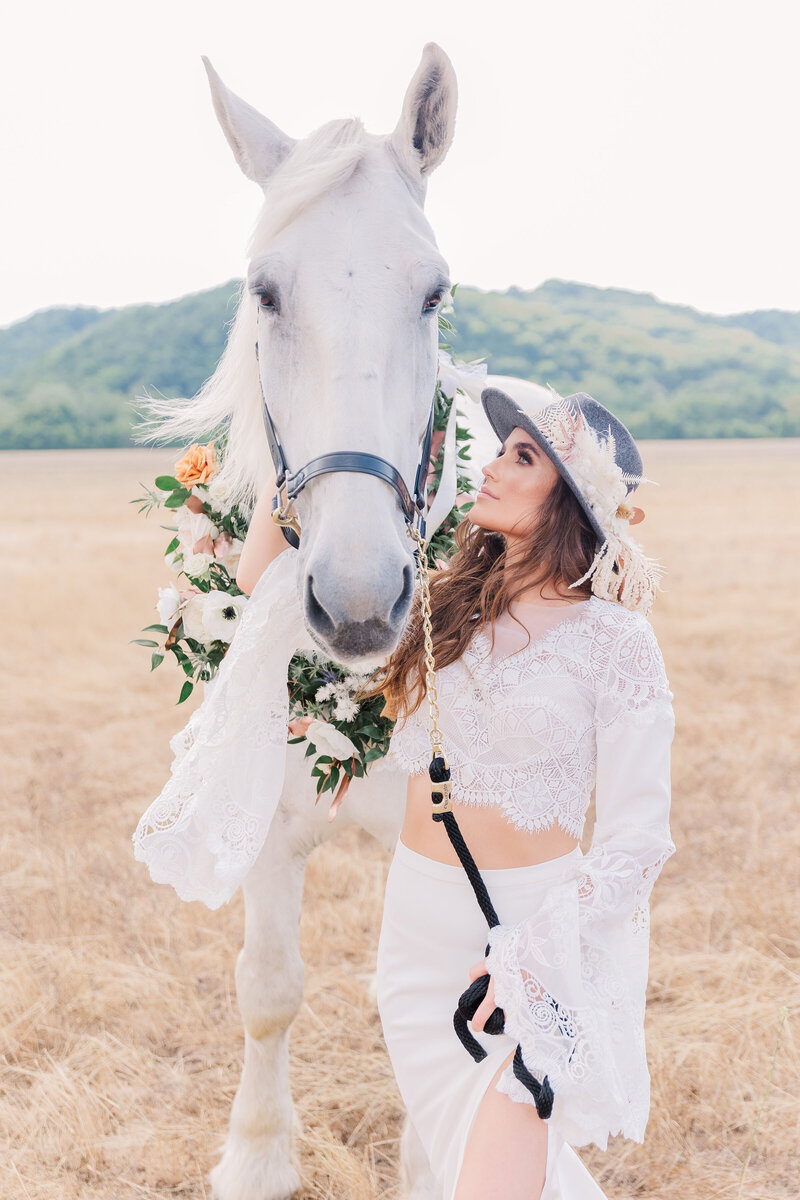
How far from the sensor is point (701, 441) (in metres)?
61.3

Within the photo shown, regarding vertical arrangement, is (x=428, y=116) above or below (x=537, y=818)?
above

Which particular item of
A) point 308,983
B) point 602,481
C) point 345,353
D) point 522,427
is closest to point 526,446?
point 522,427

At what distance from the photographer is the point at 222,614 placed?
2.08 m

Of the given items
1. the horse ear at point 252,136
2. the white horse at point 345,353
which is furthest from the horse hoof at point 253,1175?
the horse ear at point 252,136

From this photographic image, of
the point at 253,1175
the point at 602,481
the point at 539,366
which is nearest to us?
the point at 602,481

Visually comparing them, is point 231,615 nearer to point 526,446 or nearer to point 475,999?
point 526,446

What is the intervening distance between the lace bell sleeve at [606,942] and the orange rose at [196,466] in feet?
3.87

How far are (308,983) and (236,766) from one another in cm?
194

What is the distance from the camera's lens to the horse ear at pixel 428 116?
180 centimetres

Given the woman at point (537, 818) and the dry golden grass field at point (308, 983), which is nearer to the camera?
the woman at point (537, 818)

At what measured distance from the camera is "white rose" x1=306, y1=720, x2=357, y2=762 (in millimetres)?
1986

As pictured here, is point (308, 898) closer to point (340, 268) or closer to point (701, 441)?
point (340, 268)

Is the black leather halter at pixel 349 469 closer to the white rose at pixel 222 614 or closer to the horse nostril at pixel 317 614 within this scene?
the horse nostril at pixel 317 614

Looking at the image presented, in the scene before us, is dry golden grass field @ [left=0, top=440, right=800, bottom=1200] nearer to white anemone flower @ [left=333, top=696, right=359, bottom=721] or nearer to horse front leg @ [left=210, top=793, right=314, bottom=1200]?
horse front leg @ [left=210, top=793, right=314, bottom=1200]
